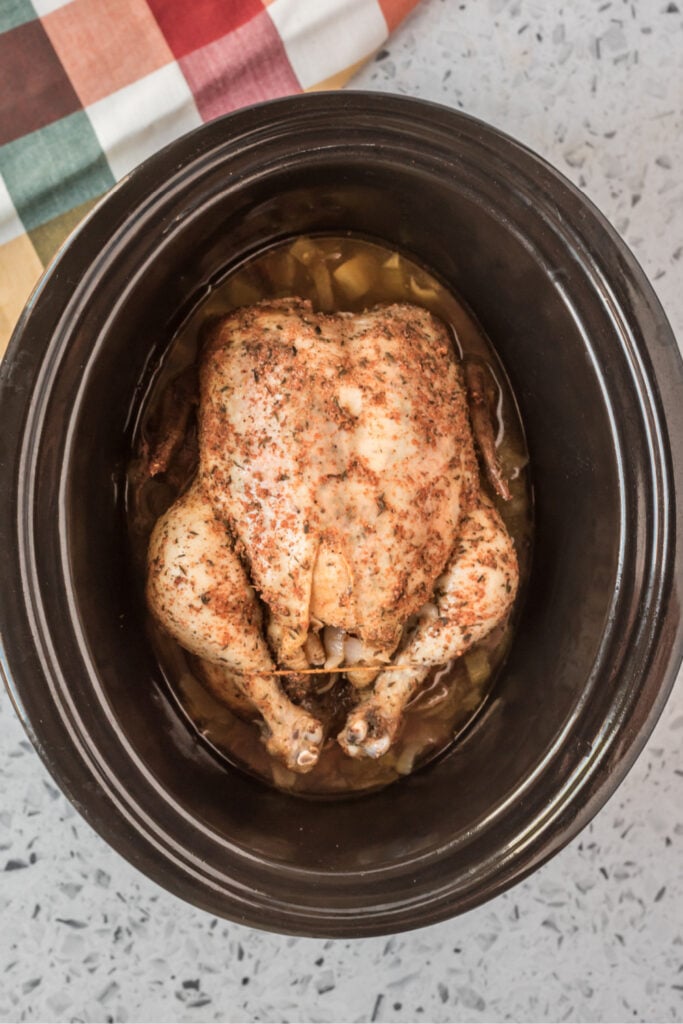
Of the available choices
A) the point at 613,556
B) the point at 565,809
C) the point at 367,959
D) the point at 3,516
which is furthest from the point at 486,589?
the point at 367,959

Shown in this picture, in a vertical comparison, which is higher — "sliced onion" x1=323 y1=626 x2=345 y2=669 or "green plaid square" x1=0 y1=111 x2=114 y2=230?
"green plaid square" x1=0 y1=111 x2=114 y2=230

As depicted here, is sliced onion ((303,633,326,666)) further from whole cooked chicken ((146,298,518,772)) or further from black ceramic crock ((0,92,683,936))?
black ceramic crock ((0,92,683,936))

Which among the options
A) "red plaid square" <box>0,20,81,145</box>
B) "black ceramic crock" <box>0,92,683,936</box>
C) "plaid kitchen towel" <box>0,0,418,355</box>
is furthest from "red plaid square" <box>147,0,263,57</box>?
"black ceramic crock" <box>0,92,683,936</box>

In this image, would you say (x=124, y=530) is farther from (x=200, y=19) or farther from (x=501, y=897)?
(x=501, y=897)

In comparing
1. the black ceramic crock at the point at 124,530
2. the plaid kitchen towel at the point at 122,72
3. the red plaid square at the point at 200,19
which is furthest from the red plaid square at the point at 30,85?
the black ceramic crock at the point at 124,530

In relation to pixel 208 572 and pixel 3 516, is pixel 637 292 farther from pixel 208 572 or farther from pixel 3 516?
pixel 3 516

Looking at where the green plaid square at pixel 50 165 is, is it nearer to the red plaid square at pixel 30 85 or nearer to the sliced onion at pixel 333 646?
the red plaid square at pixel 30 85

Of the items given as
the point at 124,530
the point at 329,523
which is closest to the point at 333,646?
the point at 329,523
